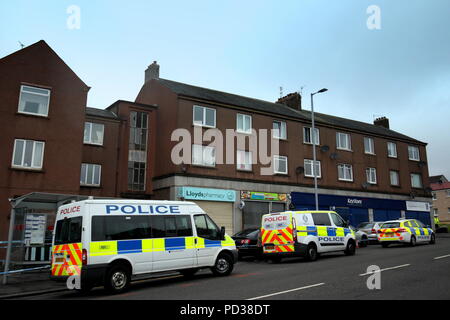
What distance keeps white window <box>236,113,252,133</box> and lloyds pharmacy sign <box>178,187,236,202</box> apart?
4.72 meters

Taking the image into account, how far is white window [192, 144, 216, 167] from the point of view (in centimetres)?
2519

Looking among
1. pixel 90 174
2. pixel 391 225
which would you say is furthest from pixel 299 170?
pixel 90 174

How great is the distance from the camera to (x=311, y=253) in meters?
15.9

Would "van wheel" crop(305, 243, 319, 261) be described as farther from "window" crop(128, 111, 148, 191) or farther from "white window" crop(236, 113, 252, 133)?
"window" crop(128, 111, 148, 191)

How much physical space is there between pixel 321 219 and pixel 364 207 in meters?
19.7

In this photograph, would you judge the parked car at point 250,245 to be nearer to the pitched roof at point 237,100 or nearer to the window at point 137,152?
the window at point 137,152

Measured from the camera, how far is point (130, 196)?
25922 millimetres

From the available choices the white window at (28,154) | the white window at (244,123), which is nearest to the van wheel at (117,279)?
the white window at (28,154)

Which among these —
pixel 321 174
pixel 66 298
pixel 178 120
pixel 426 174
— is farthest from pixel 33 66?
pixel 426 174

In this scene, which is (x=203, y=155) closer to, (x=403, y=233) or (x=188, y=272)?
(x=403, y=233)

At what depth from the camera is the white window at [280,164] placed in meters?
29.2

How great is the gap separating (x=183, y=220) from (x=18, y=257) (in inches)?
290

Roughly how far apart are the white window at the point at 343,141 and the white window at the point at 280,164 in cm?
689
